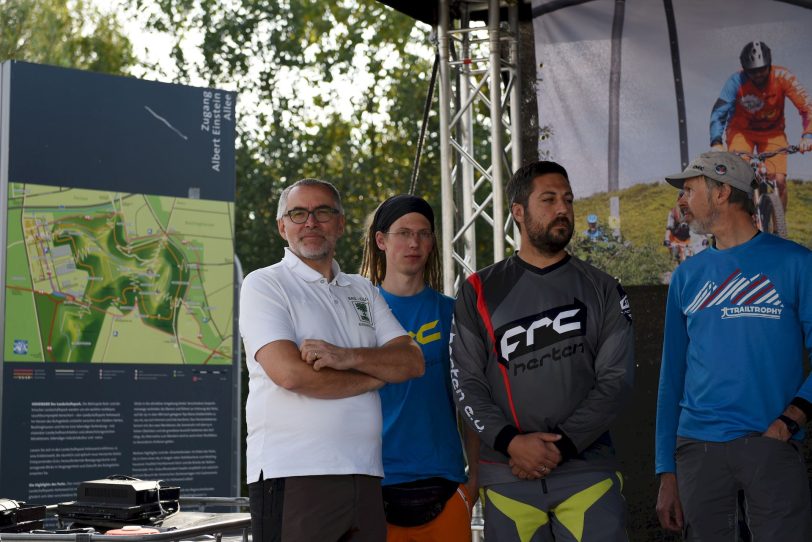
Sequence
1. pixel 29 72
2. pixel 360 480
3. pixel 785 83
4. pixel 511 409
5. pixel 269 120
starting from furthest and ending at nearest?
pixel 269 120
pixel 29 72
pixel 785 83
pixel 511 409
pixel 360 480

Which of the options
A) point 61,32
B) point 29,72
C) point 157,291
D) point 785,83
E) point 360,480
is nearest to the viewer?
point 360,480

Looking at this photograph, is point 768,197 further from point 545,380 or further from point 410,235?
point 545,380

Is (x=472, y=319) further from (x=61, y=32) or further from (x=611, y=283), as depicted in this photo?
(x=61, y=32)

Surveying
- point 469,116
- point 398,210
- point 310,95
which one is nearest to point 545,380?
point 398,210

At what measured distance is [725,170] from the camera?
332 centimetres

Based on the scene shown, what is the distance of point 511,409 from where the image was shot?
299 centimetres

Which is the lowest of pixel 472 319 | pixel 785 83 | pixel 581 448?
pixel 581 448

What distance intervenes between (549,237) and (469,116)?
2513 millimetres

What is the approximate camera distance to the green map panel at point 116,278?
5020mm

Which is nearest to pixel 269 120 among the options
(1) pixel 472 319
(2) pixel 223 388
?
(2) pixel 223 388

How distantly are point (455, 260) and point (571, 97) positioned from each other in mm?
948

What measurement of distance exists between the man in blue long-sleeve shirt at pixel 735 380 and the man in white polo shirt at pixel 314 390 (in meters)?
0.88

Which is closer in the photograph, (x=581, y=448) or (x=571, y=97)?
(x=581, y=448)

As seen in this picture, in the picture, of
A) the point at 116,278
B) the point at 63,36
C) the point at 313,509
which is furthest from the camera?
the point at 63,36
